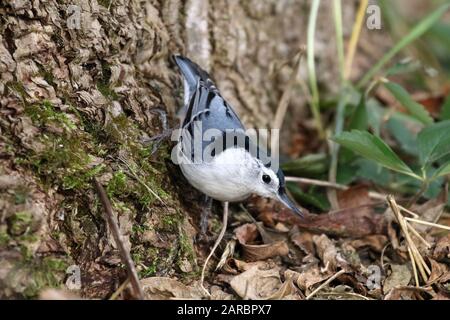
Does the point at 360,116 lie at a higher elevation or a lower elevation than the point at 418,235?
higher

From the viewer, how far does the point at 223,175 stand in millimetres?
3129

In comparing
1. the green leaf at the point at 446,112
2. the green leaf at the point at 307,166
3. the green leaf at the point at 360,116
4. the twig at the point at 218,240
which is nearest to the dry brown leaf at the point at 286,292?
the twig at the point at 218,240

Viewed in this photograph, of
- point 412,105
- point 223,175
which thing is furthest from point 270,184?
point 412,105

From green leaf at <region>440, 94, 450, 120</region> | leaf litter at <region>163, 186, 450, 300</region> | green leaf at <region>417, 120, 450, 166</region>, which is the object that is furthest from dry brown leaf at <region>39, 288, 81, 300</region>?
green leaf at <region>440, 94, 450, 120</region>

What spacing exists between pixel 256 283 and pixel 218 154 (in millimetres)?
736

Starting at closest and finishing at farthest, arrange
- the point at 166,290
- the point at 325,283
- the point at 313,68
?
the point at 166,290 < the point at 325,283 < the point at 313,68

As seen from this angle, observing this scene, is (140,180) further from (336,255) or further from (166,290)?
(336,255)

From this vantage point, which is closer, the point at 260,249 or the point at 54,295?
the point at 54,295

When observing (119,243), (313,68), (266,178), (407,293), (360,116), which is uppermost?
(313,68)

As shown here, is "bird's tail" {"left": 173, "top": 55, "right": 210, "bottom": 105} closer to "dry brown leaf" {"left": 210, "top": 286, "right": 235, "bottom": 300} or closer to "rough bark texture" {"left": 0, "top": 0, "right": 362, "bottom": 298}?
"rough bark texture" {"left": 0, "top": 0, "right": 362, "bottom": 298}

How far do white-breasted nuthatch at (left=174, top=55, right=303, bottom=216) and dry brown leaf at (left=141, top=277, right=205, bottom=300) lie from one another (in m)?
0.59

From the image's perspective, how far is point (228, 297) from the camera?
2.76 m

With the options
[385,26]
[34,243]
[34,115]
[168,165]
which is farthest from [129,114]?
[385,26]
